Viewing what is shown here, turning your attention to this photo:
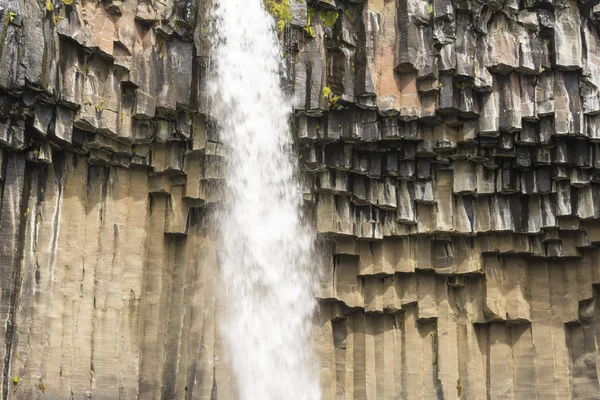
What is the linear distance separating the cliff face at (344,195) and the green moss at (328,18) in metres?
0.03

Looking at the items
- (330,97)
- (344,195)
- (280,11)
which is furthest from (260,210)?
(280,11)

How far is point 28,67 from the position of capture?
1245 cm

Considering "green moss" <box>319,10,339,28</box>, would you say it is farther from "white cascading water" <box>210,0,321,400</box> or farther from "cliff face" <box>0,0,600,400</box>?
"white cascading water" <box>210,0,321,400</box>

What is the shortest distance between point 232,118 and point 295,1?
209 centimetres

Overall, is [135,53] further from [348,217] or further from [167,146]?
[348,217]

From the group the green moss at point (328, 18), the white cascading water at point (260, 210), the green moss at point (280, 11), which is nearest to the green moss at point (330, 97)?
A: the white cascading water at point (260, 210)

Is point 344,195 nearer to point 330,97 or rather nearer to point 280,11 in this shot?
point 330,97

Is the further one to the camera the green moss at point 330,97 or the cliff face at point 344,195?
the green moss at point 330,97

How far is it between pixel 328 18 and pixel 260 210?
3.27 m

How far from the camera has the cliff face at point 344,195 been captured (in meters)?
13.1

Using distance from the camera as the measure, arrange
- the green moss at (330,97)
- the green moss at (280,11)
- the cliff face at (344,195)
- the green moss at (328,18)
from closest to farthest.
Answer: the cliff face at (344,195), the green moss at (330,97), the green moss at (280,11), the green moss at (328,18)

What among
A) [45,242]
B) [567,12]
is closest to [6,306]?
[45,242]

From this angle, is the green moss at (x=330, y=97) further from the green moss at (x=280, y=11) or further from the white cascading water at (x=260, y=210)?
the green moss at (x=280, y=11)

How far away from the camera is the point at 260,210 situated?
15.0 metres
